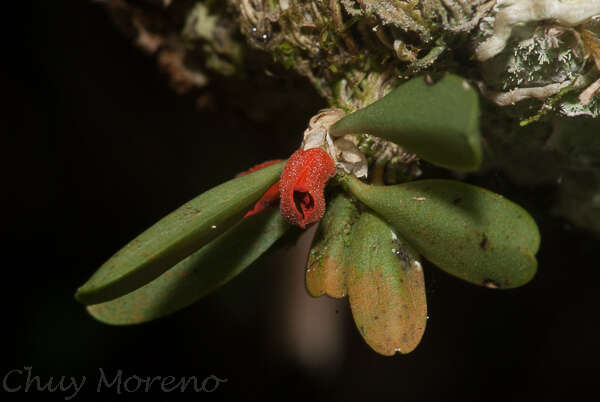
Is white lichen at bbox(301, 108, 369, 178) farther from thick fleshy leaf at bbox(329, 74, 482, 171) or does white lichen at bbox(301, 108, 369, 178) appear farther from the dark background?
the dark background

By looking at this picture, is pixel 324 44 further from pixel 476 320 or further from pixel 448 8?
pixel 476 320

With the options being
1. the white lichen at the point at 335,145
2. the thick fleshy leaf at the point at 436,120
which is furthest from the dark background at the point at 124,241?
the thick fleshy leaf at the point at 436,120

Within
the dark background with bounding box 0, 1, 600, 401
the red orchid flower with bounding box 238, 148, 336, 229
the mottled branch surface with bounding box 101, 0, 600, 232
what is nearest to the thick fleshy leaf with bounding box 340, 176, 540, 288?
the red orchid flower with bounding box 238, 148, 336, 229

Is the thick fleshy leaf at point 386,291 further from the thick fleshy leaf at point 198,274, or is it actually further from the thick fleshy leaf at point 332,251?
the thick fleshy leaf at point 198,274

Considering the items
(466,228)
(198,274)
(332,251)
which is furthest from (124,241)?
(466,228)

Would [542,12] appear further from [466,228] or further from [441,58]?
[466,228]

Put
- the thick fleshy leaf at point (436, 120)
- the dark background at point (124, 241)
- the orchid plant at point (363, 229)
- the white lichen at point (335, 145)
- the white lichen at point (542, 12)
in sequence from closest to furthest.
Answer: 1. the thick fleshy leaf at point (436, 120)
2. the orchid plant at point (363, 229)
3. the white lichen at point (542, 12)
4. the white lichen at point (335, 145)
5. the dark background at point (124, 241)
